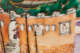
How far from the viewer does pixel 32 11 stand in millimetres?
1014

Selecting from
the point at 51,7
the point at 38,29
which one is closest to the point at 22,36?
the point at 38,29

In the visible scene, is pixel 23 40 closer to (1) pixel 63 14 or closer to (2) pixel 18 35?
(2) pixel 18 35

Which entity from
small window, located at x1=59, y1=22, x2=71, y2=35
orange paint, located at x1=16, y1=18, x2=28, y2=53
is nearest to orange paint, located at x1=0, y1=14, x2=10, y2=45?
orange paint, located at x1=16, y1=18, x2=28, y2=53

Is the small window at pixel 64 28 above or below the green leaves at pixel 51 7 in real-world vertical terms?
below

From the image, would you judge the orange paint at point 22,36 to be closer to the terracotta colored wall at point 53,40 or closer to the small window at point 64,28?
the terracotta colored wall at point 53,40

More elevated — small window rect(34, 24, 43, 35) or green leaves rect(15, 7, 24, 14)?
green leaves rect(15, 7, 24, 14)

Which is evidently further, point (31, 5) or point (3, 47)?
point (3, 47)

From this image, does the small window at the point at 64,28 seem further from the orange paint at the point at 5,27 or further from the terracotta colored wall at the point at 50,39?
the orange paint at the point at 5,27

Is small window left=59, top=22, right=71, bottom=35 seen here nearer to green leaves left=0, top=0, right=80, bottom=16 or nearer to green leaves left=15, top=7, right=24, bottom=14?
green leaves left=0, top=0, right=80, bottom=16

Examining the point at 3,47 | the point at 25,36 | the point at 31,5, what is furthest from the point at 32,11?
Answer: the point at 3,47

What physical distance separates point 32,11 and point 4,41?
0.26 metres

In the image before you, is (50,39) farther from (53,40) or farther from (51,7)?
(51,7)

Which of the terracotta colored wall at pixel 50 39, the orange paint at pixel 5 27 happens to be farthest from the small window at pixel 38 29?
the orange paint at pixel 5 27

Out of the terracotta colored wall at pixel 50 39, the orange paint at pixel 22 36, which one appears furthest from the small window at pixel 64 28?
the orange paint at pixel 22 36
